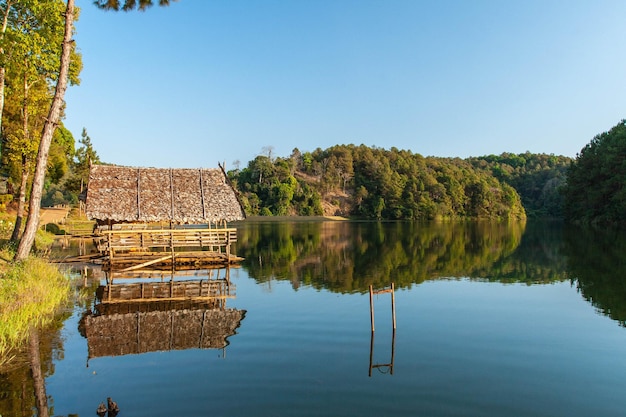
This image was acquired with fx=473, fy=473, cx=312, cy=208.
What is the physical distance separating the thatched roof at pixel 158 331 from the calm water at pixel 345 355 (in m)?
0.06

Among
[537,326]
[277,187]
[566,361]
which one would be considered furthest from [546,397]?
[277,187]

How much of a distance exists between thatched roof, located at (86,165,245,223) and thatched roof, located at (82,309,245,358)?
995 centimetres

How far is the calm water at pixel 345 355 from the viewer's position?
8.39m

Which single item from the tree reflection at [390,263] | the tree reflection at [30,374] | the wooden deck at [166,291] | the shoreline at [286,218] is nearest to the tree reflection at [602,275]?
the tree reflection at [390,263]

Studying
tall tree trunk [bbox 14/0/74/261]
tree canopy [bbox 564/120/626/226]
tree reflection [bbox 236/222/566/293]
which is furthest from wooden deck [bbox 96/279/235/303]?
tree canopy [bbox 564/120/626/226]

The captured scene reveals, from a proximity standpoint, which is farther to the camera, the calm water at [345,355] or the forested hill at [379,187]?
the forested hill at [379,187]

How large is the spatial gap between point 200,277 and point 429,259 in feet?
52.0

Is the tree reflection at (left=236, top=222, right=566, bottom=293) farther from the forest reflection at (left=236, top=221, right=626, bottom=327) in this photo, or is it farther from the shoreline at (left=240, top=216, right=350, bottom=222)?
the shoreline at (left=240, top=216, right=350, bottom=222)

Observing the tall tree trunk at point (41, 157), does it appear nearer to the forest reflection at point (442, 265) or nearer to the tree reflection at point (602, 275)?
the forest reflection at point (442, 265)

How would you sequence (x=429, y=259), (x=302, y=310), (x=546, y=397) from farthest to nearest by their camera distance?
(x=429, y=259)
(x=302, y=310)
(x=546, y=397)

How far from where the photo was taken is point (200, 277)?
2155cm

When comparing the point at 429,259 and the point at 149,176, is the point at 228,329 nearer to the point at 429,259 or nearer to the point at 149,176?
the point at 149,176

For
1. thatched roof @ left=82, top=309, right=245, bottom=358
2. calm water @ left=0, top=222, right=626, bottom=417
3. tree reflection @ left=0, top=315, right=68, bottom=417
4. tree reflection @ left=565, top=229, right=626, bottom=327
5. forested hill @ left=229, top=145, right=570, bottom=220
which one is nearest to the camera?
tree reflection @ left=0, top=315, right=68, bottom=417

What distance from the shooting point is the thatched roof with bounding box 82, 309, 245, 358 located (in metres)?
11.4
